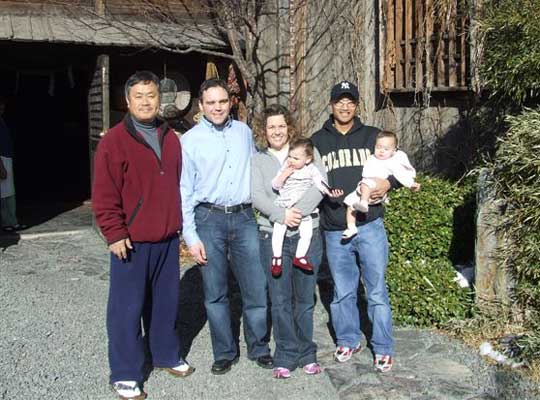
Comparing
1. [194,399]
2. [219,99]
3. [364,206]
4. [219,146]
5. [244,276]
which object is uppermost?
[219,99]

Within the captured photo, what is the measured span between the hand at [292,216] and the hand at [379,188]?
1.55 ft

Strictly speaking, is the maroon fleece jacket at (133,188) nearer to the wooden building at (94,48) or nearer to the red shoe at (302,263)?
the red shoe at (302,263)

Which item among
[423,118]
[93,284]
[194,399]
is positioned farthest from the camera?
[423,118]

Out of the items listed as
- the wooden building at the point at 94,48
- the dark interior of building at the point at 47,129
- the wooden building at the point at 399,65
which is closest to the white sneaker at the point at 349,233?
the wooden building at the point at 399,65

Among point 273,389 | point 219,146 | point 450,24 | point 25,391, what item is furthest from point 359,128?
point 450,24

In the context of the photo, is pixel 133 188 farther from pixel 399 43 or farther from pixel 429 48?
pixel 399 43

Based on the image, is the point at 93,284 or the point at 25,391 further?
the point at 93,284

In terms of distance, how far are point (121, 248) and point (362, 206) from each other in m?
1.48

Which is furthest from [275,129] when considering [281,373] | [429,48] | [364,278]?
[429,48]

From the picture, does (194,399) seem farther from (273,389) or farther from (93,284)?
(93,284)

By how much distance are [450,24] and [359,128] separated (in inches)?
132

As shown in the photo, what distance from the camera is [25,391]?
166 inches

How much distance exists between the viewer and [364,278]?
173 inches

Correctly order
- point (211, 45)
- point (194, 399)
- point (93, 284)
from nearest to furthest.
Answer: point (194, 399)
point (93, 284)
point (211, 45)
